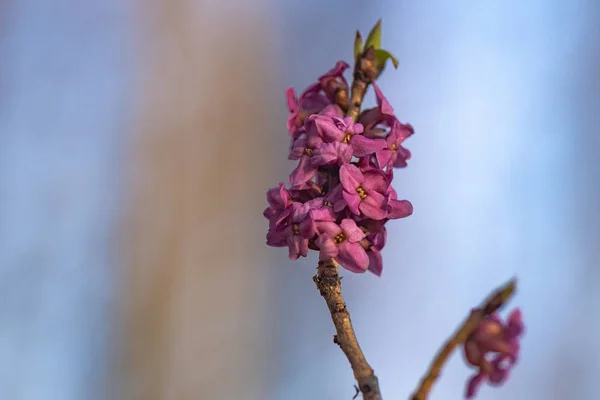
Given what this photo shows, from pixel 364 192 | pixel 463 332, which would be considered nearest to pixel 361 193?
pixel 364 192

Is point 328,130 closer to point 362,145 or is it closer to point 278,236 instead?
point 362,145

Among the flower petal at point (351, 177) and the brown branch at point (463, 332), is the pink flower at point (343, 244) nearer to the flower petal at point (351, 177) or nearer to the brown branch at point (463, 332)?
the flower petal at point (351, 177)

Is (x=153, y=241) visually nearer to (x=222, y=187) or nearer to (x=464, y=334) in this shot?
(x=222, y=187)

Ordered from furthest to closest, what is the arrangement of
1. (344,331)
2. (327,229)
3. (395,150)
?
(395,150) → (327,229) → (344,331)

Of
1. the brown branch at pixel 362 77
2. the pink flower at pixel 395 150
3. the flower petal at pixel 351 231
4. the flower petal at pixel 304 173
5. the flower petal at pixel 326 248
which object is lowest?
the flower petal at pixel 326 248

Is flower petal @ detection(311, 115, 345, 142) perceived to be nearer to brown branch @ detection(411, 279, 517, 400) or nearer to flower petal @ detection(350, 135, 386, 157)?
flower petal @ detection(350, 135, 386, 157)

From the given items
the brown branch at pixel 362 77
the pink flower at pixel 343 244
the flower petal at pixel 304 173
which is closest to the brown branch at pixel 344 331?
the pink flower at pixel 343 244

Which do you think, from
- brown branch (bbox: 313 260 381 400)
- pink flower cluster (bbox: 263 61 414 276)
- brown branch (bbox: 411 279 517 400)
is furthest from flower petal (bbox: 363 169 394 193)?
brown branch (bbox: 411 279 517 400)
